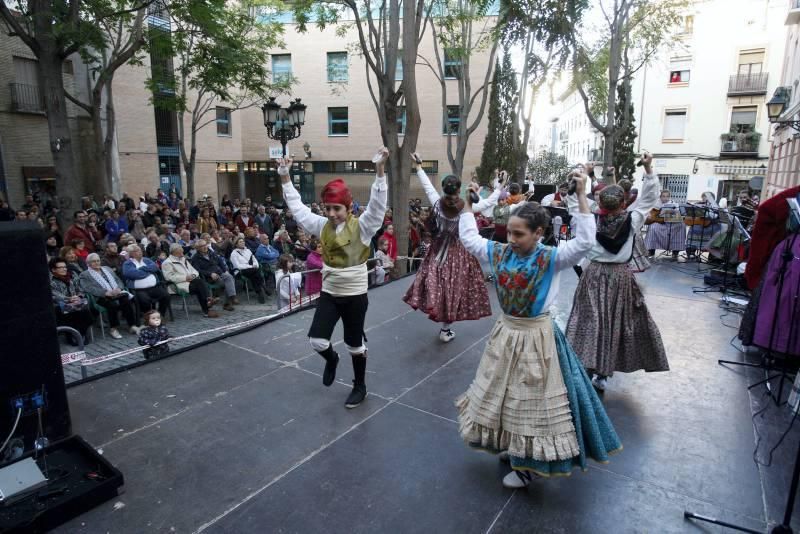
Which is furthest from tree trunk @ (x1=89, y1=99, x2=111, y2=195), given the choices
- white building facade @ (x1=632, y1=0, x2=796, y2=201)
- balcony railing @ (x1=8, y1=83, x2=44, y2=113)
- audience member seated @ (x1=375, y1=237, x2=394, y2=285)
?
white building facade @ (x1=632, y1=0, x2=796, y2=201)

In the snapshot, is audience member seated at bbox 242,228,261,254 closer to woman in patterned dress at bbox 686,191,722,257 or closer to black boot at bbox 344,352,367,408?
black boot at bbox 344,352,367,408

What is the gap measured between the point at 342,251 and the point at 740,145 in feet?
101

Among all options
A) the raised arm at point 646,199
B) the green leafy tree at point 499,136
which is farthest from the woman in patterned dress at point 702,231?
the green leafy tree at point 499,136

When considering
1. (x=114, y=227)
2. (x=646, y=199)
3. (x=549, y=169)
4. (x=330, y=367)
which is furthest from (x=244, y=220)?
(x=549, y=169)

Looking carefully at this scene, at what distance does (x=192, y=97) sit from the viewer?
902 inches

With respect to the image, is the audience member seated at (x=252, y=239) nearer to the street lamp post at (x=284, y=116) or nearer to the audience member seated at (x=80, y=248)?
the street lamp post at (x=284, y=116)

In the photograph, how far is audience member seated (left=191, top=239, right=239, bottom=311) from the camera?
950 cm

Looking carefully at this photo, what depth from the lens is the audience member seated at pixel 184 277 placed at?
891 centimetres

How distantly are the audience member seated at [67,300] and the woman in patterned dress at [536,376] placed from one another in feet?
21.4

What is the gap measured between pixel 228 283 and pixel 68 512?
23.5 ft

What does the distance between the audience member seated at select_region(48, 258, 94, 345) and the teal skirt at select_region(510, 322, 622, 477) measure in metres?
6.76

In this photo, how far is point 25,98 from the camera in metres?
16.3

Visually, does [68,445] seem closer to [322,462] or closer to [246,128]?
[322,462]

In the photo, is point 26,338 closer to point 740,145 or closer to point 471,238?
point 471,238
